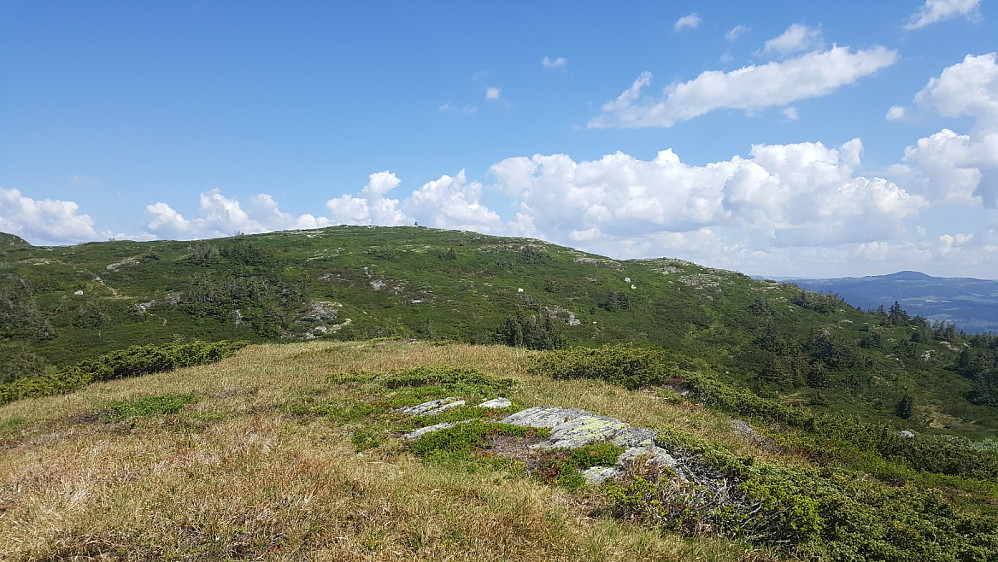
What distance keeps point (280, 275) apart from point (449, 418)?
273 ft

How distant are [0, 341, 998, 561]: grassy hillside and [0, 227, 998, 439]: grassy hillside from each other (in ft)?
75.3

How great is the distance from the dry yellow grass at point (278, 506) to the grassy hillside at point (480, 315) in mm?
25697

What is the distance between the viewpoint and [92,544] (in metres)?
4.62

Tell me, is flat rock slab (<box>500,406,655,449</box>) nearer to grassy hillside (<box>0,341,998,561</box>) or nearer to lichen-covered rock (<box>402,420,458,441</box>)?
grassy hillside (<box>0,341,998,561</box>)

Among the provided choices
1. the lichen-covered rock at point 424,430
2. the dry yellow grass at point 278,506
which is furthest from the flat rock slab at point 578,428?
the lichen-covered rock at point 424,430

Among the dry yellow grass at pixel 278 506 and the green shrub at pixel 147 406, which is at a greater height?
the dry yellow grass at pixel 278 506

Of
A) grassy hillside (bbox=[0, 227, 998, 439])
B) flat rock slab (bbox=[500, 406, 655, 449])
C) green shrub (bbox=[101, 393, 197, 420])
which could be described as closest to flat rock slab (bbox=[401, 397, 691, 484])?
flat rock slab (bbox=[500, 406, 655, 449])

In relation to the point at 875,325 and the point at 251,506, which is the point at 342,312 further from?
the point at 875,325

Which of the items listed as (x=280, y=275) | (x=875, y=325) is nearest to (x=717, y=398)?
(x=280, y=275)

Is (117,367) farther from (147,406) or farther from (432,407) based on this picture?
(432,407)

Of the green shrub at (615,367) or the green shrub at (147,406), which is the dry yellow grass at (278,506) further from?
the green shrub at (615,367)

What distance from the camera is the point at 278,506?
17.7 ft

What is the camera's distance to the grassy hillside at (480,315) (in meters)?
54.1

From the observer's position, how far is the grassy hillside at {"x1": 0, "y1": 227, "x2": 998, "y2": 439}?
54.1 meters
